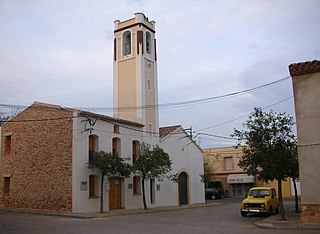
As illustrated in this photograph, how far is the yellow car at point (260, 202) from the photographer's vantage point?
22.5m

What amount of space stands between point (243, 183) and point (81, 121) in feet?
112

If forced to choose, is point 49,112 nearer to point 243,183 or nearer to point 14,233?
point 14,233

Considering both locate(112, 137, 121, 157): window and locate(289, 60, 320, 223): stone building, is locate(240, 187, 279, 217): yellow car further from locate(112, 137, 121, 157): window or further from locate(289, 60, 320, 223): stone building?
locate(112, 137, 121, 157): window

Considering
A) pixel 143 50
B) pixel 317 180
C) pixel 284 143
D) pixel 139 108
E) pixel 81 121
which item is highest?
pixel 143 50

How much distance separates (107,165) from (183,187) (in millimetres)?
14154

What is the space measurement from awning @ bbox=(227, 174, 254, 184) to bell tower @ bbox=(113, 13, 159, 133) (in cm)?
2270

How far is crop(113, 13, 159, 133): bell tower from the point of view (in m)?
35.0

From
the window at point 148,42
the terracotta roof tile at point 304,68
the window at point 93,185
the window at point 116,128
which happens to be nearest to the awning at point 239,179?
the window at point 148,42

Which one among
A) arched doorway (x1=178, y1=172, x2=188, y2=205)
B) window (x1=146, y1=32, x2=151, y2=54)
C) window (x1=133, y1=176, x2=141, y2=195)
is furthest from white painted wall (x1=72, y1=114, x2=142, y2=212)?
window (x1=146, y1=32, x2=151, y2=54)

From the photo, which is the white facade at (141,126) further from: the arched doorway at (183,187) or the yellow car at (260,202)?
the yellow car at (260,202)

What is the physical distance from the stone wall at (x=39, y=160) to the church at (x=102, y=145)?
0.06m

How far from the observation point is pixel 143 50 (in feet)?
117

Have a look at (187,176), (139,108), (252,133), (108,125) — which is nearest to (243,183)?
(187,176)

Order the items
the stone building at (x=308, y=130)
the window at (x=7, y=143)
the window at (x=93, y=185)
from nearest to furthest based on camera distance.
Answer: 1. the stone building at (x=308, y=130)
2. the window at (x=93, y=185)
3. the window at (x=7, y=143)
